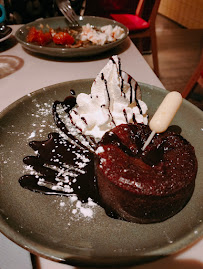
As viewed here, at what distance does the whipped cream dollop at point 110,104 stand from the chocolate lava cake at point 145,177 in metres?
0.34

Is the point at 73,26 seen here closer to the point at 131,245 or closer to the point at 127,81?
the point at 127,81

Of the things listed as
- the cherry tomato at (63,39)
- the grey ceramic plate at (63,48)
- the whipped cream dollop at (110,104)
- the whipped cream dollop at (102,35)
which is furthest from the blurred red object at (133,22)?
the whipped cream dollop at (110,104)

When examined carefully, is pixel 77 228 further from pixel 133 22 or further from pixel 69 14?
pixel 133 22

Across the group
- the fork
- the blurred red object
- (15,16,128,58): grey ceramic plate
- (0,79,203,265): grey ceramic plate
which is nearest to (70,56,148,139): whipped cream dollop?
(0,79,203,265): grey ceramic plate

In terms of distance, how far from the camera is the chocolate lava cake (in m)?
0.87

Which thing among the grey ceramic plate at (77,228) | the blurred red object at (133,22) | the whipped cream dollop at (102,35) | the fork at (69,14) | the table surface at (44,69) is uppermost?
the fork at (69,14)

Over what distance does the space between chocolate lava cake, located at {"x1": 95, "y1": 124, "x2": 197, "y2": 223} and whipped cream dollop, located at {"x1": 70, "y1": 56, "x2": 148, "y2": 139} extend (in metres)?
0.34

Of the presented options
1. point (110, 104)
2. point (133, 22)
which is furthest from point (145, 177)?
point (133, 22)

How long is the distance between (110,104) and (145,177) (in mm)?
605

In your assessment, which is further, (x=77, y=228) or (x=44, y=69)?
(x=44, y=69)

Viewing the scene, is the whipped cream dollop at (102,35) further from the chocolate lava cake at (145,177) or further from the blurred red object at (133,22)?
the blurred red object at (133,22)

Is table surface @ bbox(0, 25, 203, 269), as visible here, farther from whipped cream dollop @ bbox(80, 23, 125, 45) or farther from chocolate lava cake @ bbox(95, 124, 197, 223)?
chocolate lava cake @ bbox(95, 124, 197, 223)

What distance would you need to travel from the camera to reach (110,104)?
1395 millimetres

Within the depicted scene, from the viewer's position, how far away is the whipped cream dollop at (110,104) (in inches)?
53.6
